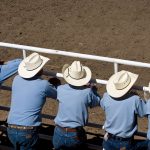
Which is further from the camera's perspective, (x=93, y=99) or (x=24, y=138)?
(x=24, y=138)

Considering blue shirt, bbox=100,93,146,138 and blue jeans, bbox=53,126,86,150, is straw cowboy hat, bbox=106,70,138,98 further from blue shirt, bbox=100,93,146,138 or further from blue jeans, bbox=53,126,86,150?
blue jeans, bbox=53,126,86,150

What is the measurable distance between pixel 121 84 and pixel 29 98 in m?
1.21

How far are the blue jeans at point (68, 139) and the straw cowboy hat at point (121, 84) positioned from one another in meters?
0.75

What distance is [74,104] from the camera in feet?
23.5

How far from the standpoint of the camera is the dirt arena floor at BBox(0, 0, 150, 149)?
11.3 metres

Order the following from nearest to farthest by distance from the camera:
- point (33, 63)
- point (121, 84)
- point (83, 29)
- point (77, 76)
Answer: point (121, 84) < point (77, 76) < point (33, 63) < point (83, 29)

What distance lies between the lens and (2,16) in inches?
521

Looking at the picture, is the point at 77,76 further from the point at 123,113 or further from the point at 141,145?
the point at 141,145

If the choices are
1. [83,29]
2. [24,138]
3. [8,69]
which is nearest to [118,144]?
[24,138]

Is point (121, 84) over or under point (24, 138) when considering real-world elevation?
over

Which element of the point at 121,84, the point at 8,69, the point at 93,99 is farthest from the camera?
the point at 8,69

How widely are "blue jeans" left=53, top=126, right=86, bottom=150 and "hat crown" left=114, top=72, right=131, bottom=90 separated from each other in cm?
86

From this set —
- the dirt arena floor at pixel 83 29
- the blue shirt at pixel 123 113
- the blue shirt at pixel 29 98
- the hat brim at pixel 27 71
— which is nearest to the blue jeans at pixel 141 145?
the blue shirt at pixel 123 113

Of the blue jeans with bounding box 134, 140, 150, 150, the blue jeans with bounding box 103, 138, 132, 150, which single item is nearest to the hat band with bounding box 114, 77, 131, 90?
the blue jeans with bounding box 103, 138, 132, 150
